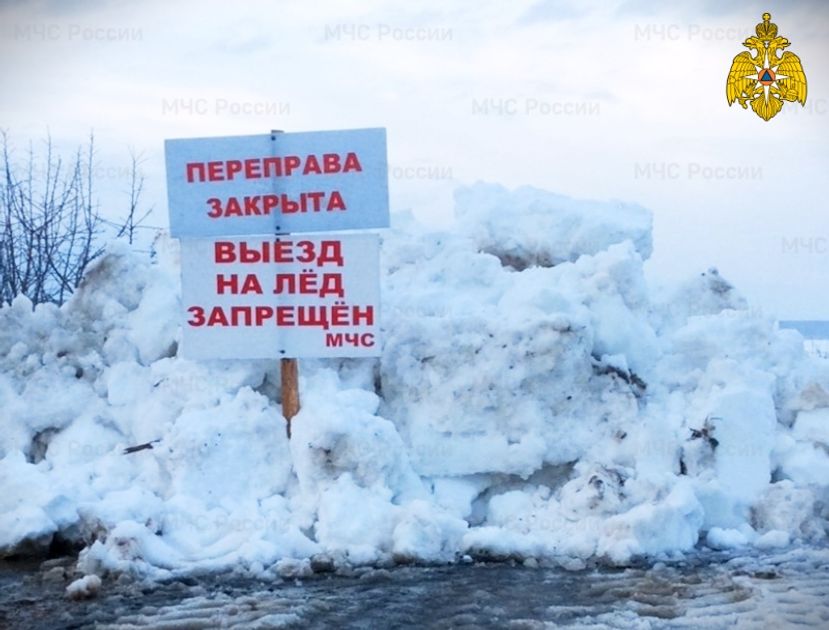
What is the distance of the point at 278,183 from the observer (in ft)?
23.6

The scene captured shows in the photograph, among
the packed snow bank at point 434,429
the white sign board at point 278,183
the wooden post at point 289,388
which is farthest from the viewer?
the wooden post at point 289,388

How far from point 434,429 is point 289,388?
1.03m

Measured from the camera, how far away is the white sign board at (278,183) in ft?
23.4

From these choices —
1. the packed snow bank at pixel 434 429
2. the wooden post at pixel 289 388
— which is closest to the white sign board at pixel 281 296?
the wooden post at pixel 289 388

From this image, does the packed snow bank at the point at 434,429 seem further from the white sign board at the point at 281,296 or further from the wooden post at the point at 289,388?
the white sign board at the point at 281,296

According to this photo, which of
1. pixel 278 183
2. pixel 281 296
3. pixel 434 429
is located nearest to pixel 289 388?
pixel 281 296

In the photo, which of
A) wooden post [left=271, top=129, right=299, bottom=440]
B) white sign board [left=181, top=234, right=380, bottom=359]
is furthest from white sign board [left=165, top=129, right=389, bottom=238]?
wooden post [left=271, top=129, right=299, bottom=440]

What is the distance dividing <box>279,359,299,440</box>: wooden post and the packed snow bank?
0.09 meters

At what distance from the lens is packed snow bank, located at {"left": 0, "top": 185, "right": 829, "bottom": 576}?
256 inches

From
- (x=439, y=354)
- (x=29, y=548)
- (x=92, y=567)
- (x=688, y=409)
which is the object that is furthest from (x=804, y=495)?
(x=29, y=548)

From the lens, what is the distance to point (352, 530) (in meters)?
6.43

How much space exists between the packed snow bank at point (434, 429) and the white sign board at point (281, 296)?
1.11 ft

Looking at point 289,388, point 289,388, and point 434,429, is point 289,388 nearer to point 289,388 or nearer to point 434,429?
point 289,388

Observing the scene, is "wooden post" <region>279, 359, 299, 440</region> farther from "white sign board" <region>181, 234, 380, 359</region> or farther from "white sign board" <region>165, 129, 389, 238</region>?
"white sign board" <region>165, 129, 389, 238</region>
